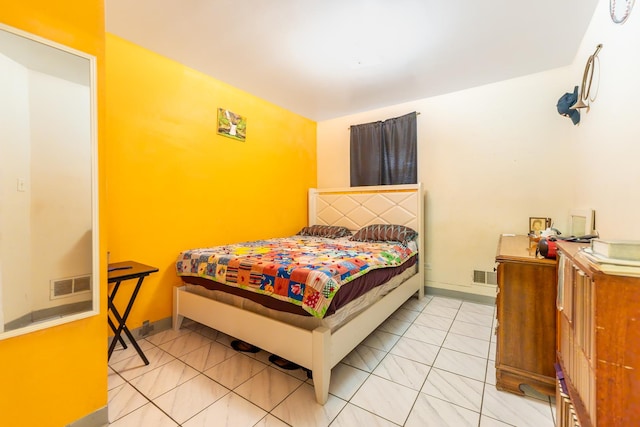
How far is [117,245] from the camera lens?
2.33 meters

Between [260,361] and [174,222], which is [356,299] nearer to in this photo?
[260,361]

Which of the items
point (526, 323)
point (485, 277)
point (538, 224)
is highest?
point (538, 224)

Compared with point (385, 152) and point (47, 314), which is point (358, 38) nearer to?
point (385, 152)

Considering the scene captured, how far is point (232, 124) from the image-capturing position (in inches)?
129

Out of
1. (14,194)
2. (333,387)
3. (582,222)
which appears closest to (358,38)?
(582,222)

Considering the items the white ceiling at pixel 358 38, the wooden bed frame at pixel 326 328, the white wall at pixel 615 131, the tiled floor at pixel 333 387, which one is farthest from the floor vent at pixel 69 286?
the white wall at pixel 615 131

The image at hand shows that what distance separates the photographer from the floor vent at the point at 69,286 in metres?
1.38

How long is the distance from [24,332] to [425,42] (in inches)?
135

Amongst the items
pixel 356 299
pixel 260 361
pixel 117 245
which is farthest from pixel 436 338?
pixel 117 245

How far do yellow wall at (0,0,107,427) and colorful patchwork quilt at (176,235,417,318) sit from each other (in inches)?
33.4

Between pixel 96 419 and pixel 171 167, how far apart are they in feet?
6.89

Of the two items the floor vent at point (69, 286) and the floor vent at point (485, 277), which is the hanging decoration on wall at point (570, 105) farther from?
the floor vent at point (69, 286)

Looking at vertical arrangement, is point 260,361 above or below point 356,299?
below

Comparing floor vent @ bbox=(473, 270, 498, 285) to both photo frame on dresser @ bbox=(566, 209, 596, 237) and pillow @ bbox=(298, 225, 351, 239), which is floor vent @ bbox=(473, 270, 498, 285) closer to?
photo frame on dresser @ bbox=(566, 209, 596, 237)
